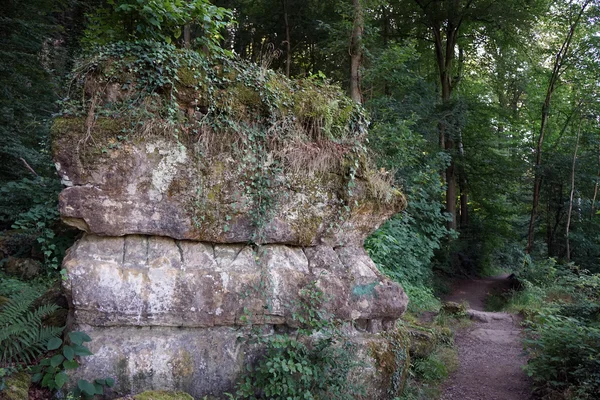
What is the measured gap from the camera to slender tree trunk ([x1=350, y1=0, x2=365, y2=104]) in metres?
10.7

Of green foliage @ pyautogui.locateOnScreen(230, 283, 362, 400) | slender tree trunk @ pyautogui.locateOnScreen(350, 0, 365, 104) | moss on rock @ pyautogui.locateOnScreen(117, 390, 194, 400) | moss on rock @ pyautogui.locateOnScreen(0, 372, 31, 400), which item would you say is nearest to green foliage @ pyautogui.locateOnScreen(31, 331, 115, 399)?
moss on rock @ pyautogui.locateOnScreen(0, 372, 31, 400)

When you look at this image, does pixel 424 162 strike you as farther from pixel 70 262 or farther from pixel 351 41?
pixel 70 262

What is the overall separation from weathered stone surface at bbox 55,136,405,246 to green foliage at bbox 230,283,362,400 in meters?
0.97

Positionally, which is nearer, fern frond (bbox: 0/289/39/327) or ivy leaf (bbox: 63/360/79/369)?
ivy leaf (bbox: 63/360/79/369)

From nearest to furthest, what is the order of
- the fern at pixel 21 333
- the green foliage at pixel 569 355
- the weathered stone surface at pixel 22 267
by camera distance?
the fern at pixel 21 333, the green foliage at pixel 569 355, the weathered stone surface at pixel 22 267

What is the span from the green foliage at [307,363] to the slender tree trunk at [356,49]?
23.9ft

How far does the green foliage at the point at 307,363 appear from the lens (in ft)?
14.4

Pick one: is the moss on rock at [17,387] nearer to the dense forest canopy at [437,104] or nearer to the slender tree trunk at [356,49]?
the dense forest canopy at [437,104]

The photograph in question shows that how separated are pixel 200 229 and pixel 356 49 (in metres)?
8.30

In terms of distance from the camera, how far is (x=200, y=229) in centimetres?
475

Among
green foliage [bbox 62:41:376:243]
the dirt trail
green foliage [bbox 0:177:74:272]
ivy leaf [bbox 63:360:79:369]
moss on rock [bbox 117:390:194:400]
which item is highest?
green foliage [bbox 62:41:376:243]

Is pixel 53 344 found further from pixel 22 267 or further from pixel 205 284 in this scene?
pixel 22 267

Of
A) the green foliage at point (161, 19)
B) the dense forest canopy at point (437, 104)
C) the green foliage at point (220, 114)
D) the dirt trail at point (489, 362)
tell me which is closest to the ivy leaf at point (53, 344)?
the green foliage at point (220, 114)

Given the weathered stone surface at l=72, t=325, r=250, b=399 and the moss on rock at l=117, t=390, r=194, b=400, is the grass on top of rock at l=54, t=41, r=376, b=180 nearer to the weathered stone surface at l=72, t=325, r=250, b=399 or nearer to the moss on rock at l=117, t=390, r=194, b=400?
the weathered stone surface at l=72, t=325, r=250, b=399
